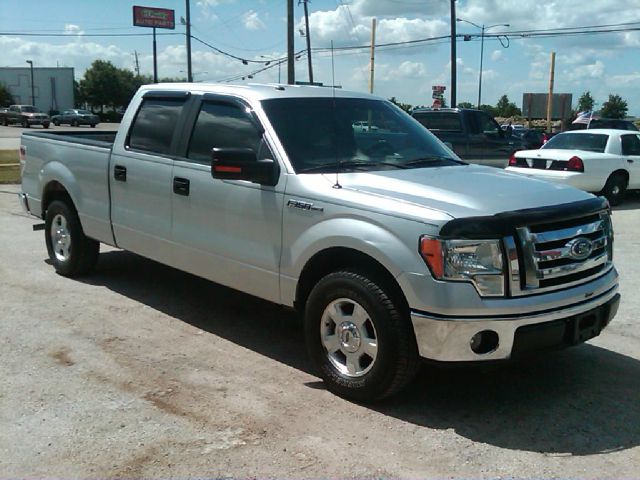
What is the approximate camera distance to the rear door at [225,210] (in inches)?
189

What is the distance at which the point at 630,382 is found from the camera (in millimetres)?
4668

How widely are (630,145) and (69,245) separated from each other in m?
11.9

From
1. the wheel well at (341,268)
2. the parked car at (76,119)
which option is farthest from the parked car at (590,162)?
the parked car at (76,119)

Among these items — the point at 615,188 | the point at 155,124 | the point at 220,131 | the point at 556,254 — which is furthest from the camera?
the point at 615,188

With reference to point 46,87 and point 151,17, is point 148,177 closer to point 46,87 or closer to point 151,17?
point 151,17

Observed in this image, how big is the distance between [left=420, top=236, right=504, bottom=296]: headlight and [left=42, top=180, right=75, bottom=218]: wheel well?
4395mm

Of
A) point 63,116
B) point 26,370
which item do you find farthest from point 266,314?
point 63,116

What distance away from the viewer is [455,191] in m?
4.19

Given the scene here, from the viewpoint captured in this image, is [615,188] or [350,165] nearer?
[350,165]

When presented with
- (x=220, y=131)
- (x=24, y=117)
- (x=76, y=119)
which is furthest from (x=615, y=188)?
(x=76, y=119)

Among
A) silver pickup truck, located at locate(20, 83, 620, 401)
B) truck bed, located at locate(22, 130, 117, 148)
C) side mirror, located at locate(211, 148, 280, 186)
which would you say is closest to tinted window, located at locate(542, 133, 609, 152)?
silver pickup truck, located at locate(20, 83, 620, 401)

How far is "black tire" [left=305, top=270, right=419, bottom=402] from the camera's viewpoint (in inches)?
157

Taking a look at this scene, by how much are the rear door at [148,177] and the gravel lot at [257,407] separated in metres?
0.68

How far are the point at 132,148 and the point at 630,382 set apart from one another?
4.33 metres
